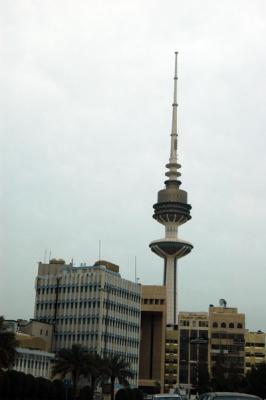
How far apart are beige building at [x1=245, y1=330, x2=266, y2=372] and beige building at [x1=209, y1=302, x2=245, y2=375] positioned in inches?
177

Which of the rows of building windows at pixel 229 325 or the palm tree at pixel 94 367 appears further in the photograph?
the rows of building windows at pixel 229 325

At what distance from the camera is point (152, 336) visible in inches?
6983

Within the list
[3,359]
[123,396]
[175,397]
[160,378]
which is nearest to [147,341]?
[160,378]

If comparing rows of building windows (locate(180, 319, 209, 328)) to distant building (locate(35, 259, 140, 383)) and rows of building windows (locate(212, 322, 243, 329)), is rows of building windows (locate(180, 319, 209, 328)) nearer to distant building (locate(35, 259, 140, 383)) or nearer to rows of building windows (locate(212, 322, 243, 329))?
rows of building windows (locate(212, 322, 243, 329))

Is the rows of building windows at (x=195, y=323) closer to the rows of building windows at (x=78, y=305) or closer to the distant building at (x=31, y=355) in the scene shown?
the rows of building windows at (x=78, y=305)

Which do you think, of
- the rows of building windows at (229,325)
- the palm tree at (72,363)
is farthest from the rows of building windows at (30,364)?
the rows of building windows at (229,325)

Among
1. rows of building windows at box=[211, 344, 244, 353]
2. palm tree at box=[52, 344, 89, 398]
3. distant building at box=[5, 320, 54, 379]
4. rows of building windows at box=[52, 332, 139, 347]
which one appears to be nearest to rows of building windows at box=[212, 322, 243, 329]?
rows of building windows at box=[211, 344, 244, 353]

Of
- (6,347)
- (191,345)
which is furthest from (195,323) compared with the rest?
(6,347)

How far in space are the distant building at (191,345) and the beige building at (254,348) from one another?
11.2 metres

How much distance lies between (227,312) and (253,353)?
12721 millimetres

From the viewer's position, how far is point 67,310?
143625 millimetres

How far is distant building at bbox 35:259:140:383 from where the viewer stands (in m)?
140

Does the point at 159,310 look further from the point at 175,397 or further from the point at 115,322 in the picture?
the point at 175,397

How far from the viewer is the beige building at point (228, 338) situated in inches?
6978
